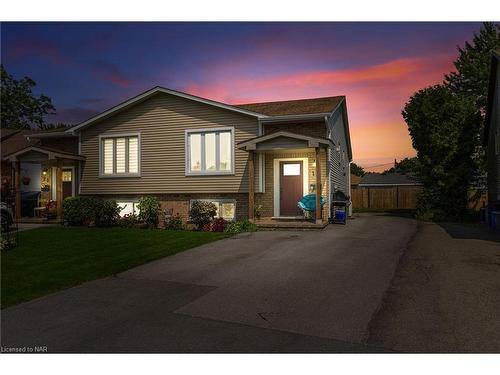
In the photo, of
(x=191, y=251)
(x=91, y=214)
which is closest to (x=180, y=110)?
(x=91, y=214)

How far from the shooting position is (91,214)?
1558cm

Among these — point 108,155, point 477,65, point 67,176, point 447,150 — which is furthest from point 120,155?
point 477,65

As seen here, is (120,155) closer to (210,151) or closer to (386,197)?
(210,151)

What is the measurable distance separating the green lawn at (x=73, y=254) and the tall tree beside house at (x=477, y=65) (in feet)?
108

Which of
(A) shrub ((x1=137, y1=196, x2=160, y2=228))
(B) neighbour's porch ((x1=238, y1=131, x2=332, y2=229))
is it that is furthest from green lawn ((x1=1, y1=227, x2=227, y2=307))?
(B) neighbour's porch ((x1=238, y1=131, x2=332, y2=229))

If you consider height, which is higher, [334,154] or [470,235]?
[334,154]

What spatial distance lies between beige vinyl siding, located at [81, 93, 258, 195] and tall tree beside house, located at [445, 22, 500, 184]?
27.5 meters

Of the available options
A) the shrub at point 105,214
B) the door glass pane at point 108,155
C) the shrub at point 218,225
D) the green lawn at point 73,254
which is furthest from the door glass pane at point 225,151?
the door glass pane at point 108,155

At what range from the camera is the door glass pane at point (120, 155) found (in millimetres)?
17969

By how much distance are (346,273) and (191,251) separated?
445 centimetres

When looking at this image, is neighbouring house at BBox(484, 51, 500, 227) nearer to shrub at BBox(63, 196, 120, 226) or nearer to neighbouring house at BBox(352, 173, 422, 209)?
neighbouring house at BBox(352, 173, 422, 209)

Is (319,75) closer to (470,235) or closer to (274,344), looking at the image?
(470,235)

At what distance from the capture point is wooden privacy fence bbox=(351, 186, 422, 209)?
33469 millimetres

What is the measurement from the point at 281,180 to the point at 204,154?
377 centimetres
